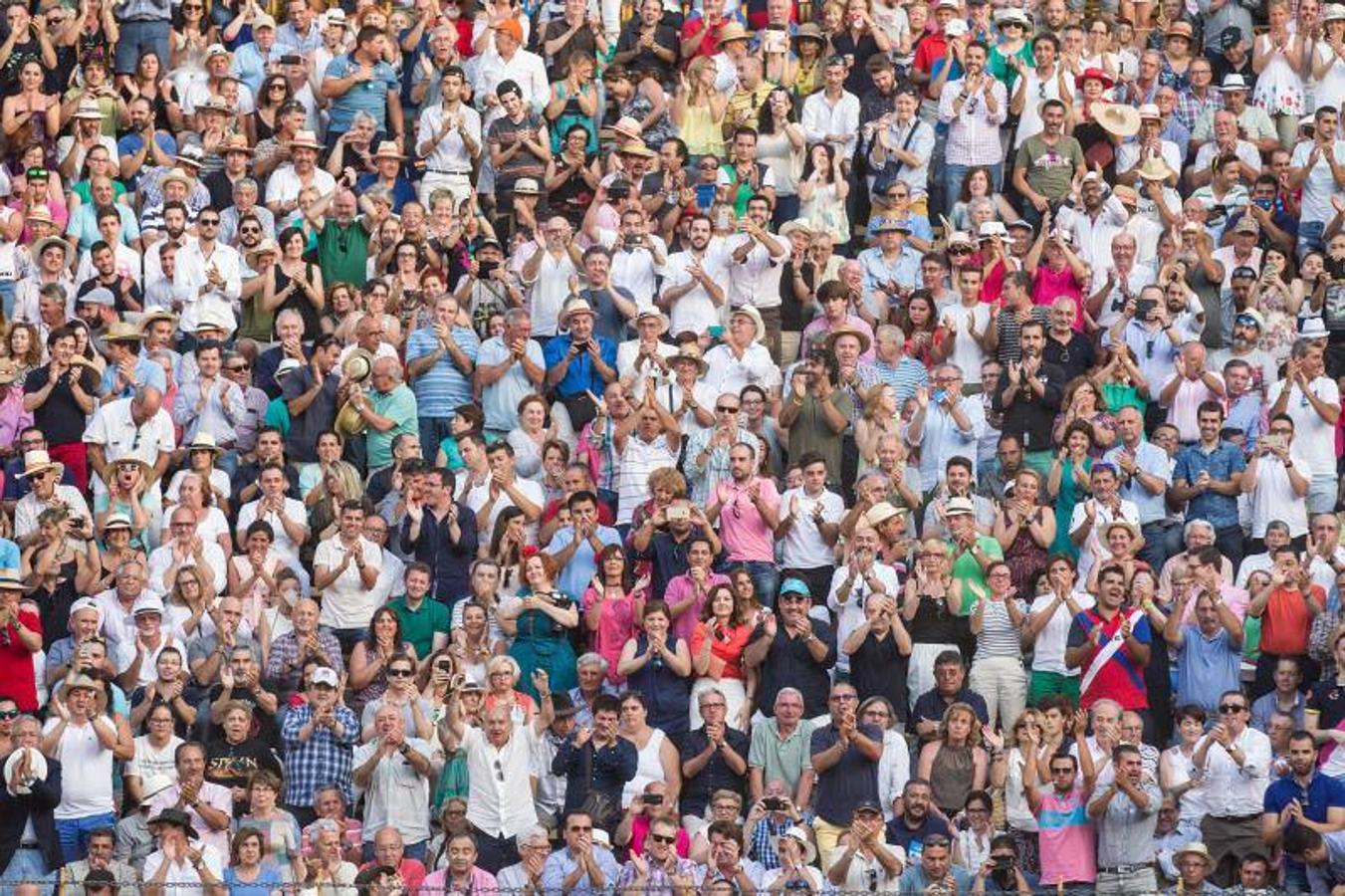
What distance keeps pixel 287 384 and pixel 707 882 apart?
6.25 metres

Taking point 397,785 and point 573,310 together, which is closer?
point 397,785

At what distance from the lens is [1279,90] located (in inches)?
1196

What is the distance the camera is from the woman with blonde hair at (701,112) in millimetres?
29609

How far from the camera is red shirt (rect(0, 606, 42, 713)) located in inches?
964

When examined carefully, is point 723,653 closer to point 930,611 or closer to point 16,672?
point 930,611

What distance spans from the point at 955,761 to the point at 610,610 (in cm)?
271

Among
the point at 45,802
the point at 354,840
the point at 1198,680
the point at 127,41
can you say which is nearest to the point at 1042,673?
the point at 1198,680

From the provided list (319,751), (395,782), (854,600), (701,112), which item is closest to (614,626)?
(854,600)

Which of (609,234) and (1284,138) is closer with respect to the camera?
(609,234)

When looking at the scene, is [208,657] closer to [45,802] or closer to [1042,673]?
[45,802]

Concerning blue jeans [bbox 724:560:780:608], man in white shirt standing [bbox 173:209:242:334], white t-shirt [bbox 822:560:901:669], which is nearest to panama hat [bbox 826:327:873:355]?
blue jeans [bbox 724:560:780:608]

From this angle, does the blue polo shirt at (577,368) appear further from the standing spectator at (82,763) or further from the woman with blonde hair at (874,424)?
the standing spectator at (82,763)

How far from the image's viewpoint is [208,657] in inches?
968

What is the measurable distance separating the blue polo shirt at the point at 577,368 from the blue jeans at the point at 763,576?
2.16 m
